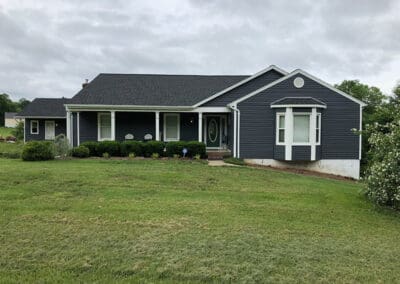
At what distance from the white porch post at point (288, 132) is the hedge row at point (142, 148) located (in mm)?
3930

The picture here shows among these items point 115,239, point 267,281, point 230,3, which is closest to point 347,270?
point 267,281

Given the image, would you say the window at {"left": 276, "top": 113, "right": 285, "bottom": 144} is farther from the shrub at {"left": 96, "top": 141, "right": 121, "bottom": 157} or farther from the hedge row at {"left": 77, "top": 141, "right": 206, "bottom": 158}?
the shrub at {"left": 96, "top": 141, "right": 121, "bottom": 157}

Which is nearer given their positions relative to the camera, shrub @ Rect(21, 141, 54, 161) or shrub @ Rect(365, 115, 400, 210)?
shrub @ Rect(365, 115, 400, 210)

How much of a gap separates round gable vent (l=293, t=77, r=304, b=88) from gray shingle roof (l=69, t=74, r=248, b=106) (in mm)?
5529

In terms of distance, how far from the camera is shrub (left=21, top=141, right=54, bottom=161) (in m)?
13.2

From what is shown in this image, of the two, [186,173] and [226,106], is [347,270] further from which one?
[226,106]

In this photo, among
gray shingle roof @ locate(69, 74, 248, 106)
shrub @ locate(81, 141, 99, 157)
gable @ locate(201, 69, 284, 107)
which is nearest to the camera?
shrub @ locate(81, 141, 99, 157)

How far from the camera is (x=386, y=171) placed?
24.4 ft

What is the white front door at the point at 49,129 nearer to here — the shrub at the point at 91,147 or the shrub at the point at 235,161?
the shrub at the point at 91,147

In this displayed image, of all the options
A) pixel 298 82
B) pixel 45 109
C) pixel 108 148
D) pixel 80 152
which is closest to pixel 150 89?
pixel 108 148

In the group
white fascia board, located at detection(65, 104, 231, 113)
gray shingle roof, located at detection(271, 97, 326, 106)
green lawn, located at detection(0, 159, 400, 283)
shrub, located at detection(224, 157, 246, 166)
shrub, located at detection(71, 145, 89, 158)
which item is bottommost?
green lawn, located at detection(0, 159, 400, 283)

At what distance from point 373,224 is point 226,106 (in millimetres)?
11907

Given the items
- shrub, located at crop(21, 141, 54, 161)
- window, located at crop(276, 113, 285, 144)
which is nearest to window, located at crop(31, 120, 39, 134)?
shrub, located at crop(21, 141, 54, 161)

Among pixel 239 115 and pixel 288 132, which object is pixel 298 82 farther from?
pixel 239 115
